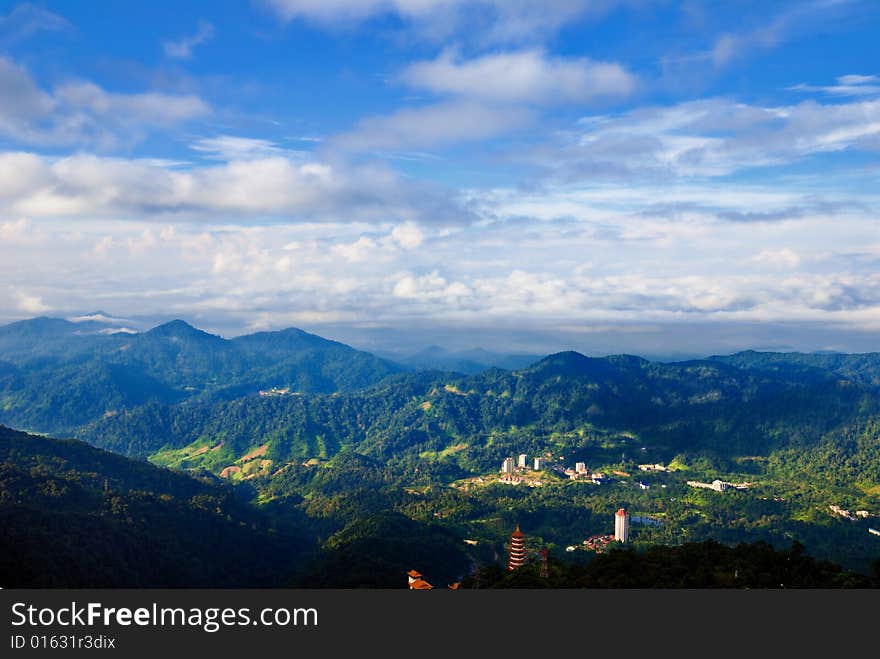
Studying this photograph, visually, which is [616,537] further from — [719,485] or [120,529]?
[120,529]

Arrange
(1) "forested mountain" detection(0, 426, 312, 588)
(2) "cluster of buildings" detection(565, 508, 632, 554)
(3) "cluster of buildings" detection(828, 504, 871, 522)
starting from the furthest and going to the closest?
(3) "cluster of buildings" detection(828, 504, 871, 522), (2) "cluster of buildings" detection(565, 508, 632, 554), (1) "forested mountain" detection(0, 426, 312, 588)

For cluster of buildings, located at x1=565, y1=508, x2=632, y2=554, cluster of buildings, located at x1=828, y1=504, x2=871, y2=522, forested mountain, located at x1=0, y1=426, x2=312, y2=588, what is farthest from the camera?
cluster of buildings, located at x1=828, y1=504, x2=871, y2=522

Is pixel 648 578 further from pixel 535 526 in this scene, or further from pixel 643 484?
pixel 643 484

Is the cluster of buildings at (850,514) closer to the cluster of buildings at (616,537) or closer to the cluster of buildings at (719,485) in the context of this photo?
the cluster of buildings at (719,485)

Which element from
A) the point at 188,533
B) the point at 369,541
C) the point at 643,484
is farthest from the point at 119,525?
the point at 643,484

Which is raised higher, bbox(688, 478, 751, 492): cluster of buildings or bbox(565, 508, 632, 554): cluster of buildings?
bbox(565, 508, 632, 554): cluster of buildings

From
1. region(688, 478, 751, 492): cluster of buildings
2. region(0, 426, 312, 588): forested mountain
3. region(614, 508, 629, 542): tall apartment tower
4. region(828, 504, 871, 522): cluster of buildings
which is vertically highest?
region(0, 426, 312, 588): forested mountain

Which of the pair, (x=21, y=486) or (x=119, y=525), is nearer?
(x=119, y=525)

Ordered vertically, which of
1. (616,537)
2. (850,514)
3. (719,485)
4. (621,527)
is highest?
(621,527)

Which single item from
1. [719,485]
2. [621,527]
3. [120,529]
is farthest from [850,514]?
[120,529]

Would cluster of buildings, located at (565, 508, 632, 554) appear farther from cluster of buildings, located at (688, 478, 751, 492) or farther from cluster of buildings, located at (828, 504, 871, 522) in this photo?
cluster of buildings, located at (688, 478, 751, 492)

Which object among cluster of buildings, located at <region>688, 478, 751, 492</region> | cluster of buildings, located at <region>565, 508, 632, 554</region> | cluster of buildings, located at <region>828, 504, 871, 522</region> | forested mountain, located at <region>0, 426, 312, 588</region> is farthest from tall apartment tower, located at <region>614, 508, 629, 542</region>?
cluster of buildings, located at <region>688, 478, 751, 492</region>
